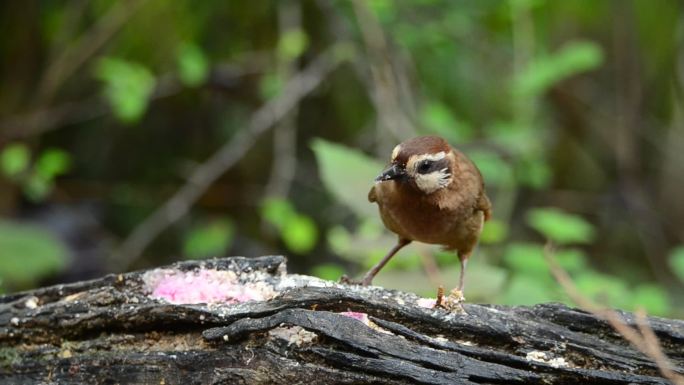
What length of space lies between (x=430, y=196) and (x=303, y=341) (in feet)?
4.33

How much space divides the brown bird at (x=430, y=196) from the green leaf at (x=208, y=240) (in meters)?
2.77

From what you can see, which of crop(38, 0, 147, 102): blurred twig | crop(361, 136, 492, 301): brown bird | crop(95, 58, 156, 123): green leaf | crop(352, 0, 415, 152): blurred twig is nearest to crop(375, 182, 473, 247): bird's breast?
crop(361, 136, 492, 301): brown bird

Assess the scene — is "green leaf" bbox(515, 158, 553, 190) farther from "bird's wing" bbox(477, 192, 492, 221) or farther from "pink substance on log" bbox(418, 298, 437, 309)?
"pink substance on log" bbox(418, 298, 437, 309)

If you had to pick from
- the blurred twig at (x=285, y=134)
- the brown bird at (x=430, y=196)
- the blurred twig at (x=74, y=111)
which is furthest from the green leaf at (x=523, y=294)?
the blurred twig at (x=74, y=111)

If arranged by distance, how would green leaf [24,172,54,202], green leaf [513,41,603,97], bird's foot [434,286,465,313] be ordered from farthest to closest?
green leaf [24,172,54,202]
green leaf [513,41,603,97]
bird's foot [434,286,465,313]

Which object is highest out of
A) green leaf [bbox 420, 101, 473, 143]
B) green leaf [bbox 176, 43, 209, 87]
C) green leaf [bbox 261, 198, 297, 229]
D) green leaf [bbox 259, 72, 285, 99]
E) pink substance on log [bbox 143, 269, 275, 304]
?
green leaf [bbox 259, 72, 285, 99]

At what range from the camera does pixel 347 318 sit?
2.85 metres

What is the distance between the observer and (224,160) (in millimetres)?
6383

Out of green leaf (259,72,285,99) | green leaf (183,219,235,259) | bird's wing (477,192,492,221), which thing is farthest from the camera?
green leaf (183,219,235,259)

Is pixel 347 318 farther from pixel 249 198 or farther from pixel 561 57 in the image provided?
pixel 249 198

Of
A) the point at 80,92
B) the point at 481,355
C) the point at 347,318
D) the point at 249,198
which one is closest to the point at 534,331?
the point at 481,355

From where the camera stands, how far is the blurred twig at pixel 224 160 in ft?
20.7

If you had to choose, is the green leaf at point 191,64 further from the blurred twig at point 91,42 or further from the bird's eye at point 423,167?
the bird's eye at point 423,167

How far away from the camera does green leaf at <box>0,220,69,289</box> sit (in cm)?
622
